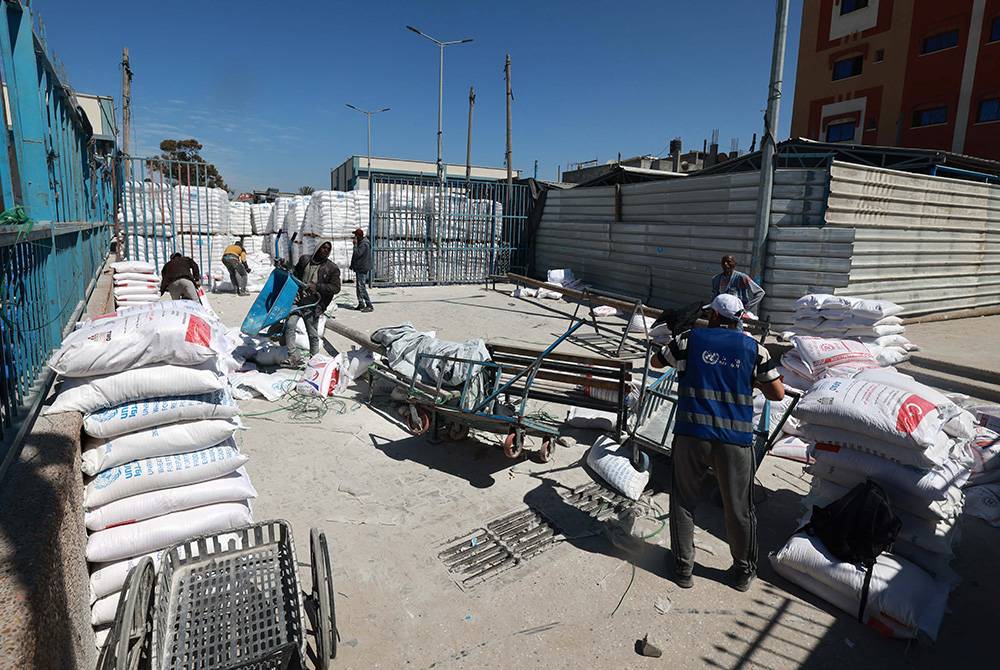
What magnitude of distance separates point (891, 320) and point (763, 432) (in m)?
4.87

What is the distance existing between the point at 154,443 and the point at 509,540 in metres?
2.18

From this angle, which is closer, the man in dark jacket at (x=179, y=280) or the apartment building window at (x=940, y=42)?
the man in dark jacket at (x=179, y=280)

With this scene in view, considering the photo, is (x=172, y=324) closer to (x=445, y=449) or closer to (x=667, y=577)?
(x=445, y=449)

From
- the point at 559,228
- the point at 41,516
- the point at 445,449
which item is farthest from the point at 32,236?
the point at 559,228

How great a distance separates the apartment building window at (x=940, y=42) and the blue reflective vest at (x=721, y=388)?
27.1 metres

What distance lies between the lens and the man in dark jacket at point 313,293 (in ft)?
24.2

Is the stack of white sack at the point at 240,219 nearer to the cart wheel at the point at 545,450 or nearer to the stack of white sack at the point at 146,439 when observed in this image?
the cart wheel at the point at 545,450

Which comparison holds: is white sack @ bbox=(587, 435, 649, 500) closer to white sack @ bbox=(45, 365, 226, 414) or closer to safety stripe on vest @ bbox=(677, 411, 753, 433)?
safety stripe on vest @ bbox=(677, 411, 753, 433)

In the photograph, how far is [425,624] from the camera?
3.07 metres

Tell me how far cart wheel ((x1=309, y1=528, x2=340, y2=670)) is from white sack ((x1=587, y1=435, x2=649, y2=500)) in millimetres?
2366

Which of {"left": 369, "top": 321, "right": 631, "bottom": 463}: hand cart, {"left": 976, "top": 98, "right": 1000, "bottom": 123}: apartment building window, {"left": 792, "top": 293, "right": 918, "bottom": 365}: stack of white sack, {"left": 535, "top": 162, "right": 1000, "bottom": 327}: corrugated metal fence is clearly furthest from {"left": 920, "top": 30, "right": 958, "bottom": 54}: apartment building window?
{"left": 369, "top": 321, "right": 631, "bottom": 463}: hand cart

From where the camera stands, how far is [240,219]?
18812 mm

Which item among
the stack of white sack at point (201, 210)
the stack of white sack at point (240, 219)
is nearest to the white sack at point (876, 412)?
the stack of white sack at point (201, 210)

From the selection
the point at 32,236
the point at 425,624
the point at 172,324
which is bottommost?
the point at 425,624
